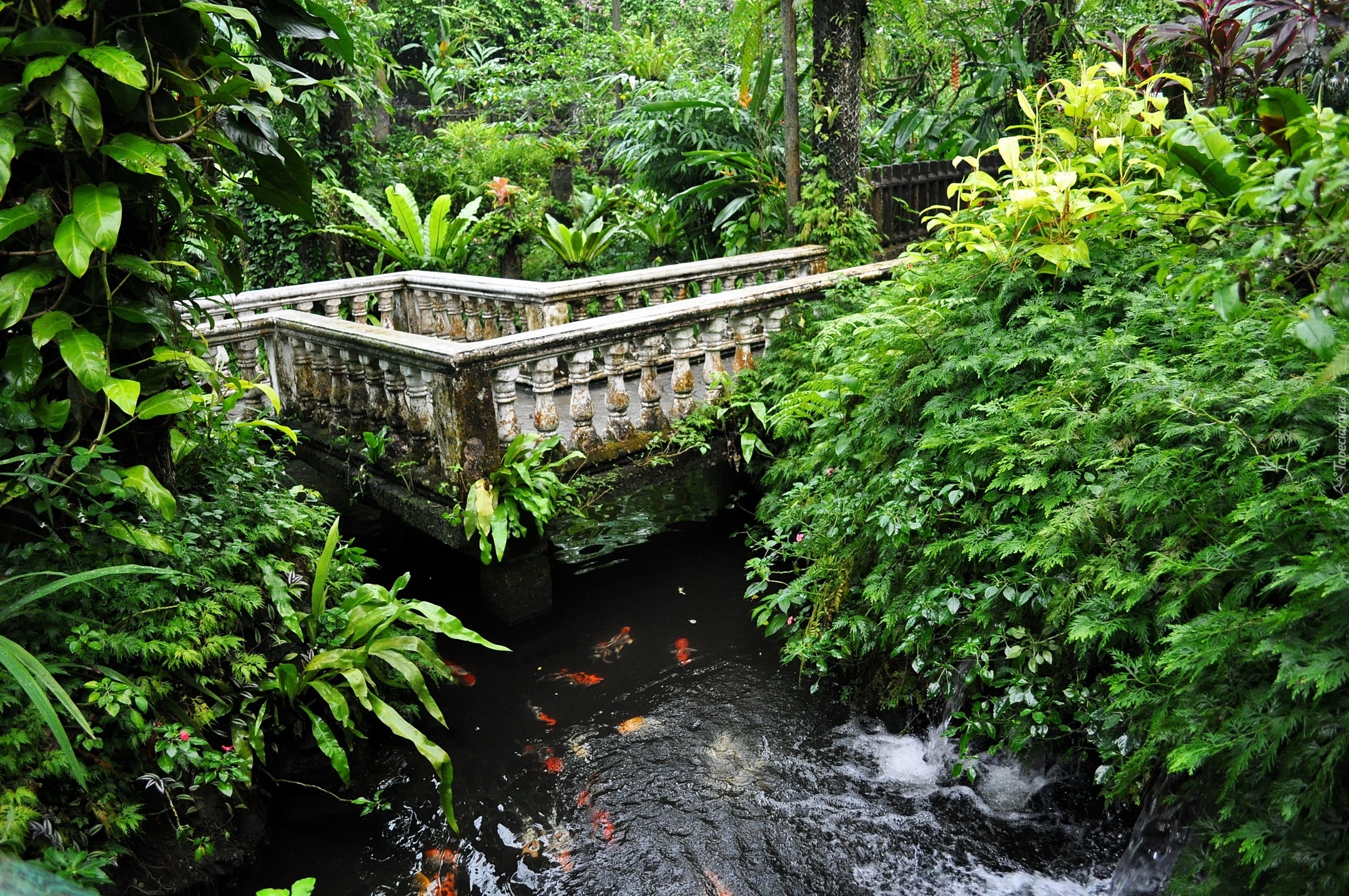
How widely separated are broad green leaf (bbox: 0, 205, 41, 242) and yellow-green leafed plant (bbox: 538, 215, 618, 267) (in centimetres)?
667

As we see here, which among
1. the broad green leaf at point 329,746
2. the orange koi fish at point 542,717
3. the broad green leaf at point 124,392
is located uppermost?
the broad green leaf at point 124,392

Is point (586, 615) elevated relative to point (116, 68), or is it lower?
lower

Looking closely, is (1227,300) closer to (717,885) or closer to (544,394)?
(717,885)

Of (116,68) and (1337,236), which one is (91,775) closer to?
A: (116,68)

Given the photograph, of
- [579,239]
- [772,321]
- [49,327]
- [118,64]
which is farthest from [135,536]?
[579,239]

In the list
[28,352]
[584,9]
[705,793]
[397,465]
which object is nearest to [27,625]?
[28,352]

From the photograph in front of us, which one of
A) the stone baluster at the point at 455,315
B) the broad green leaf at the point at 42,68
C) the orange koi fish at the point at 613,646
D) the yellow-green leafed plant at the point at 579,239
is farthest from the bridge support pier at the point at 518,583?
the yellow-green leafed plant at the point at 579,239

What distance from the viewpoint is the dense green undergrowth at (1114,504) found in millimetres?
2271

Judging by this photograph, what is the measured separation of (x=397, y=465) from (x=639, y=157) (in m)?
5.63

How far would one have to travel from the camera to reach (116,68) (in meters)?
2.79

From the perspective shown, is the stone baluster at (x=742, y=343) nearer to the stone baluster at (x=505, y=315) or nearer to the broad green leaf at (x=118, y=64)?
the stone baluster at (x=505, y=315)

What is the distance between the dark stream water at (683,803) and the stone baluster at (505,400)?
1137 mm

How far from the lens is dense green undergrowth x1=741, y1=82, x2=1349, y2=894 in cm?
227

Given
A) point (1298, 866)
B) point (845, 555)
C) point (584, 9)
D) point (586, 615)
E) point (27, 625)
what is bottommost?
point (586, 615)
